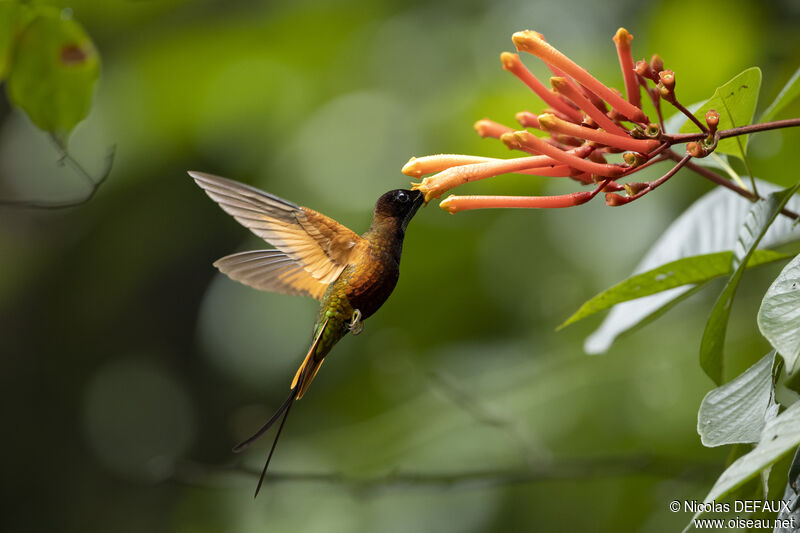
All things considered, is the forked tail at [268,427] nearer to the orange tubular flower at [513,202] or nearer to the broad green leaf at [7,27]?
the orange tubular flower at [513,202]

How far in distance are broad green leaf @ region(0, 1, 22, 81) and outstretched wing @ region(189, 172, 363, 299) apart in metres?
0.49

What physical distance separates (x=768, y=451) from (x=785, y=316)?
0.16m

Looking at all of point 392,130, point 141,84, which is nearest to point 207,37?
point 141,84

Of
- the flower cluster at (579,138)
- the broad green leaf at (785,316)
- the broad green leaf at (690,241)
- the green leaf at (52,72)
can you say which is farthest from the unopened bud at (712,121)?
the green leaf at (52,72)

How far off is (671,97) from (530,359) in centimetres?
211

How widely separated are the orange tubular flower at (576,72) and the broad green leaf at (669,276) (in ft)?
0.93

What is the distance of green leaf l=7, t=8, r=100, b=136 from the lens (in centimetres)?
138

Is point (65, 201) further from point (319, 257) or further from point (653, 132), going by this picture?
point (653, 132)

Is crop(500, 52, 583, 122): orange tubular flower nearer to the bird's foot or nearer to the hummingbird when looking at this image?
the hummingbird

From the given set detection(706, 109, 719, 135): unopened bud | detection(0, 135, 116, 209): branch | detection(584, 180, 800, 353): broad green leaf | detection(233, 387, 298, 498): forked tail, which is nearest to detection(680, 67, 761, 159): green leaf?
detection(706, 109, 719, 135): unopened bud

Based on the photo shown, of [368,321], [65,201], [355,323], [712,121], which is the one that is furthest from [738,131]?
[368,321]

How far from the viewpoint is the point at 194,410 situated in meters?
4.47

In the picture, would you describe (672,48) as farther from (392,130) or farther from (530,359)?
(392,130)

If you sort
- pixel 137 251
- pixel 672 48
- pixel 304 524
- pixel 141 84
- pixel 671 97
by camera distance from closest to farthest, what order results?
pixel 671 97
pixel 672 48
pixel 304 524
pixel 141 84
pixel 137 251
